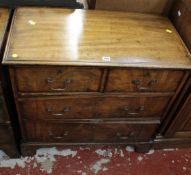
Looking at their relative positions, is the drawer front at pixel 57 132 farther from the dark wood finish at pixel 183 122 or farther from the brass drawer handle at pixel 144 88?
the dark wood finish at pixel 183 122

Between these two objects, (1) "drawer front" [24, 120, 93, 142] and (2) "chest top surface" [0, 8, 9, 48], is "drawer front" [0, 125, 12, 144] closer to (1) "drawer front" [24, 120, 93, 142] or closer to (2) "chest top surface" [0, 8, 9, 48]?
(1) "drawer front" [24, 120, 93, 142]

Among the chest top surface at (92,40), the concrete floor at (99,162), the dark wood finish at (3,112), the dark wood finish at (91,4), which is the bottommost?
the concrete floor at (99,162)

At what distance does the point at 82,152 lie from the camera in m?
1.58

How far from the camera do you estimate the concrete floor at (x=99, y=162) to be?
1463 millimetres

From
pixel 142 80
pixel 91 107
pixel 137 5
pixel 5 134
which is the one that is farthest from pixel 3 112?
pixel 137 5

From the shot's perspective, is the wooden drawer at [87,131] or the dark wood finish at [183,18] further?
the wooden drawer at [87,131]

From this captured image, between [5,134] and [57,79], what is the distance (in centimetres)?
49

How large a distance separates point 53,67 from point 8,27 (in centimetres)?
33

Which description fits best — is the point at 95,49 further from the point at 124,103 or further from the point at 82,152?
the point at 82,152

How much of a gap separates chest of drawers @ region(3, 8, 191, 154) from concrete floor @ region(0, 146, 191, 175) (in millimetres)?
164

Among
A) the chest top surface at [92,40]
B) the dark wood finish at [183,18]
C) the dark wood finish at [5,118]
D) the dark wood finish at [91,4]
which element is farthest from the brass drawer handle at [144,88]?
the dark wood finish at [5,118]

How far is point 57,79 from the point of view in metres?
1.09

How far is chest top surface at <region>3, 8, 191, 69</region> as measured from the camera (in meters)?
1.02

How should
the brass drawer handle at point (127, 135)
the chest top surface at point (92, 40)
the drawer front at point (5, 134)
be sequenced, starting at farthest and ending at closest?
the brass drawer handle at point (127, 135) < the drawer front at point (5, 134) < the chest top surface at point (92, 40)
